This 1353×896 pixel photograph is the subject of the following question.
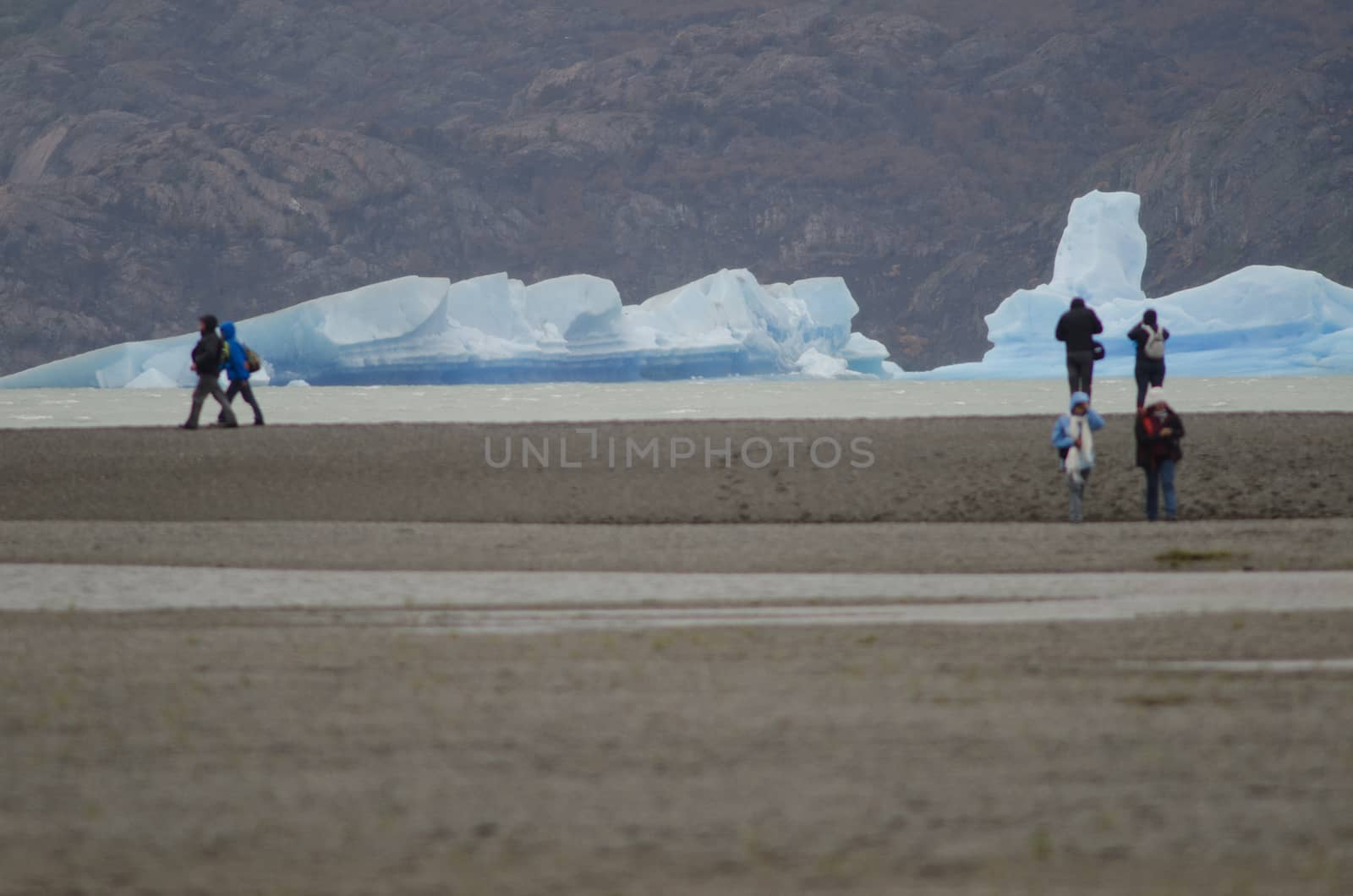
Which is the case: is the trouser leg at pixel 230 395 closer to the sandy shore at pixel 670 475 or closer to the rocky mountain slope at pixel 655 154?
the sandy shore at pixel 670 475

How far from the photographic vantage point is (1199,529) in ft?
34.8

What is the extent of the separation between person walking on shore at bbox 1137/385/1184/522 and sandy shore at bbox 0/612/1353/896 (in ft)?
15.2

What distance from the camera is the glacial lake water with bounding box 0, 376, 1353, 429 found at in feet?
76.6

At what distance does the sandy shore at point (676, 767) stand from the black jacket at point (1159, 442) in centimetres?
465

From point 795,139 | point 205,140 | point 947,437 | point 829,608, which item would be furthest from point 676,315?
point 795,139

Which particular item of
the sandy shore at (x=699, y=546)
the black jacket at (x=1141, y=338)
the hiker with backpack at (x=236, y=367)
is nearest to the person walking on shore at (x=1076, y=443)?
the sandy shore at (x=699, y=546)

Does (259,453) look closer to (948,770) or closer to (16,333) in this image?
(948,770)

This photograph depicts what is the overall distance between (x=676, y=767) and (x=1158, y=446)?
7332mm

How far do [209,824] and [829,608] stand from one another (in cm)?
391

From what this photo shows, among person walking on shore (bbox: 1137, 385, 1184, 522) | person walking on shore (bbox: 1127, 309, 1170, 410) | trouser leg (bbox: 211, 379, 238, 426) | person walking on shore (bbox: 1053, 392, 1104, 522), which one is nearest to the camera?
person walking on shore (bbox: 1137, 385, 1184, 522)

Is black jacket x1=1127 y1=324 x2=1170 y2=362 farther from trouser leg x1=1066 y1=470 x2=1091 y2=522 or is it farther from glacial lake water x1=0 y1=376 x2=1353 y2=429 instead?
glacial lake water x1=0 y1=376 x2=1353 y2=429

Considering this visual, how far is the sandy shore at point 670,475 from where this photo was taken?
11.9 m

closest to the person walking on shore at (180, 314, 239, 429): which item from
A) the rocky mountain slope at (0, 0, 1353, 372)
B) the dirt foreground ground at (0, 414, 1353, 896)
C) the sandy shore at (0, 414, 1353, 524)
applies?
the sandy shore at (0, 414, 1353, 524)

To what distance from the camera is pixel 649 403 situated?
29.3 m
